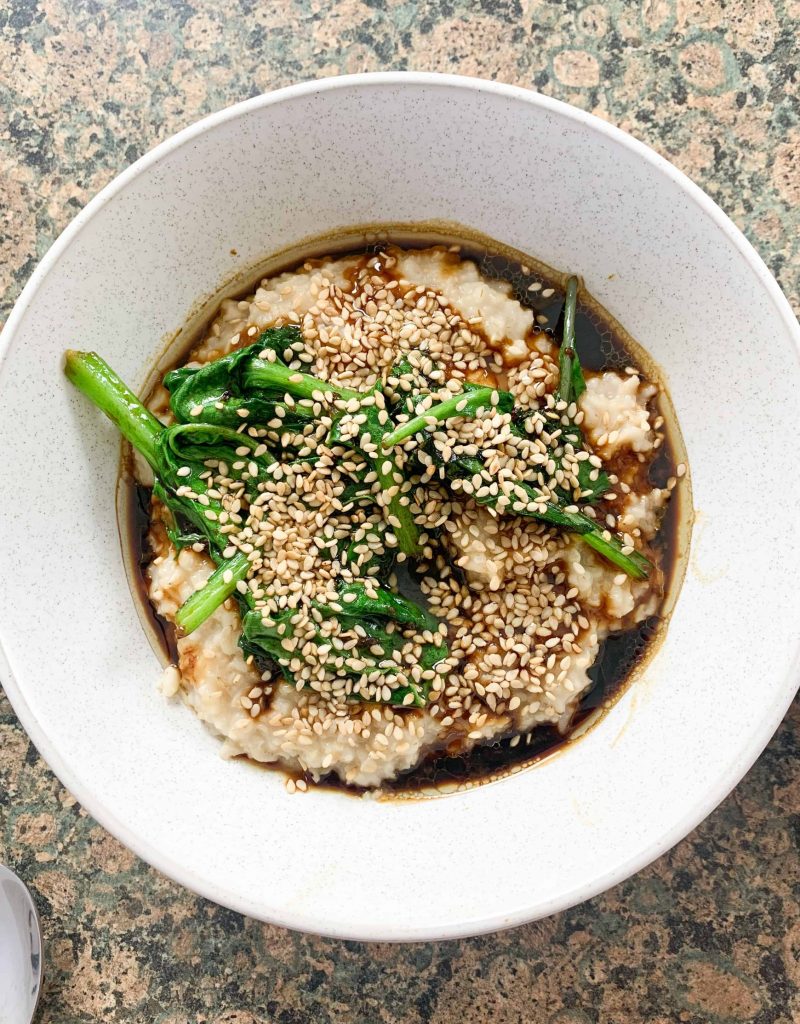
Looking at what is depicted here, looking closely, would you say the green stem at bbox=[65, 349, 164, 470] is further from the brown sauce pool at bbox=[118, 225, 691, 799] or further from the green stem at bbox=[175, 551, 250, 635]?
the green stem at bbox=[175, 551, 250, 635]

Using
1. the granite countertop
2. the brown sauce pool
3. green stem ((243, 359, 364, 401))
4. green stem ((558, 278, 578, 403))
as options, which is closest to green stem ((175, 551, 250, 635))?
the brown sauce pool

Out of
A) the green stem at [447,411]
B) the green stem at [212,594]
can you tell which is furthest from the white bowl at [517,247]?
the green stem at [447,411]

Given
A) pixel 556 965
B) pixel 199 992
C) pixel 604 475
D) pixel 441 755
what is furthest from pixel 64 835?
pixel 604 475

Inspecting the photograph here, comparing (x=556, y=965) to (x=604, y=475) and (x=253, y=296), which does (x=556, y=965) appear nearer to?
(x=604, y=475)

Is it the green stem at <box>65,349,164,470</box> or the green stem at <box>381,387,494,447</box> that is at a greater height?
the green stem at <box>381,387,494,447</box>

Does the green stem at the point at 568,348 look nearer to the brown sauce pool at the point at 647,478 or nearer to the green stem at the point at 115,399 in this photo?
the brown sauce pool at the point at 647,478

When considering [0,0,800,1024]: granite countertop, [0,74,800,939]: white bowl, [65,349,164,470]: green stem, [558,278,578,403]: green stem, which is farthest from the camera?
[0,0,800,1024]: granite countertop
